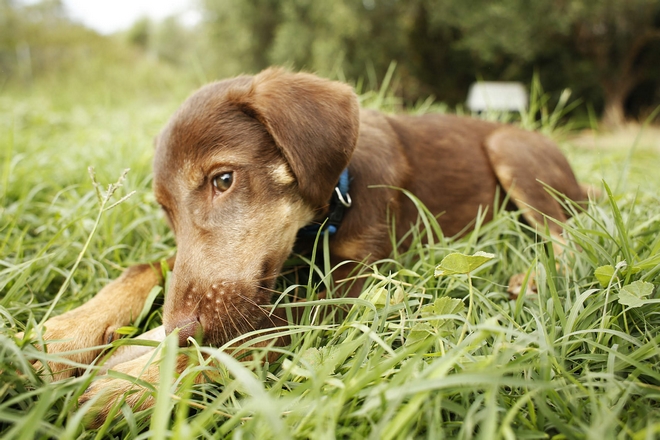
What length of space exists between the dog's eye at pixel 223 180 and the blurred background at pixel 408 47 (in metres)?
11.9

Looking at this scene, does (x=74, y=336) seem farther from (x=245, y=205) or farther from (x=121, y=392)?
(x=245, y=205)

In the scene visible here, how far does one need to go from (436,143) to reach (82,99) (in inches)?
400

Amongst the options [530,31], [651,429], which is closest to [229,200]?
[651,429]

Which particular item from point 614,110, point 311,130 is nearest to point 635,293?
point 311,130

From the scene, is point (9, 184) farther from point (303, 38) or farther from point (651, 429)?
point (303, 38)

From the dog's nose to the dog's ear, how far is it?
0.79 meters

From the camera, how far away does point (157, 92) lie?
1307 cm

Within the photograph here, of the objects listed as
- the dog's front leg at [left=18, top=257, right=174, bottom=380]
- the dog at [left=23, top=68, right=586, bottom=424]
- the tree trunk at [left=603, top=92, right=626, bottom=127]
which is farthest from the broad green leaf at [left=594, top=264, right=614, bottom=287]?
the tree trunk at [left=603, top=92, right=626, bottom=127]

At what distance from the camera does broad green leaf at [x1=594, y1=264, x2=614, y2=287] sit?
1.79 meters

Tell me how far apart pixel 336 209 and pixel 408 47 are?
1827cm

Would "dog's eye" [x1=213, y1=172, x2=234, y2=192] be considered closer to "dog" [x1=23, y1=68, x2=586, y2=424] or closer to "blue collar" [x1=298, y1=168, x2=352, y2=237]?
"dog" [x1=23, y1=68, x2=586, y2=424]

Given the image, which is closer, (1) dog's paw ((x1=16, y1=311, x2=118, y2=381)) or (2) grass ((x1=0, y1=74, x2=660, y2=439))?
(2) grass ((x1=0, y1=74, x2=660, y2=439))

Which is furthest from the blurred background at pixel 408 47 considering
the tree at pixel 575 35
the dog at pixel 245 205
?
the dog at pixel 245 205

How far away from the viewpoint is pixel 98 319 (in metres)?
2.02
